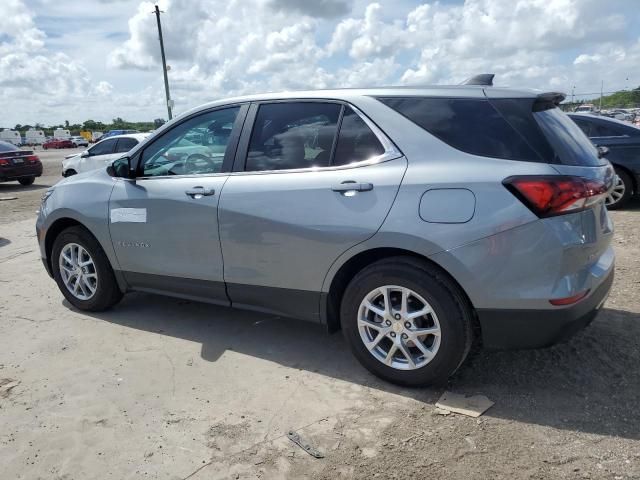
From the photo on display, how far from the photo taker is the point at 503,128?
297 cm

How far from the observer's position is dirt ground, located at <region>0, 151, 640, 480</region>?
2664mm

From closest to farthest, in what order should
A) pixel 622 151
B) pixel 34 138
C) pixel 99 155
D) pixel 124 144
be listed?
pixel 622 151 < pixel 124 144 < pixel 99 155 < pixel 34 138

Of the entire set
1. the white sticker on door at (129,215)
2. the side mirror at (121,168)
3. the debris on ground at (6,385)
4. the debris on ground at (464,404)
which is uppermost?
the side mirror at (121,168)

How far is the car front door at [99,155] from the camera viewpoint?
13.9 meters

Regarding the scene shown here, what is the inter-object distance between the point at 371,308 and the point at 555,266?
3.49ft

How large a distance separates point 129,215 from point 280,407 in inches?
80.7

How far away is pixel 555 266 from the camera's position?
2.77m

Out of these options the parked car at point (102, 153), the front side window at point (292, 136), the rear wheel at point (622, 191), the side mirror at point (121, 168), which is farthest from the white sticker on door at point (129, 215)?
the parked car at point (102, 153)

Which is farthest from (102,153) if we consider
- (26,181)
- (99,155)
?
(26,181)

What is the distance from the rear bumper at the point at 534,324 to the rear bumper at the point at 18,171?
54.5ft

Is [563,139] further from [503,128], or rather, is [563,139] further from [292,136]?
[292,136]

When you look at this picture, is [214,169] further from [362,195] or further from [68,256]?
[68,256]

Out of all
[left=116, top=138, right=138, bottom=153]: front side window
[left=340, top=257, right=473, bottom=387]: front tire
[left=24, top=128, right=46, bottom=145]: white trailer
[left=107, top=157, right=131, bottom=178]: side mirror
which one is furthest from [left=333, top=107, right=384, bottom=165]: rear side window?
[left=24, top=128, right=46, bottom=145]: white trailer

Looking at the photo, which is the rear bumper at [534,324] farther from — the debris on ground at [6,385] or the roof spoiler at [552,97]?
the debris on ground at [6,385]
